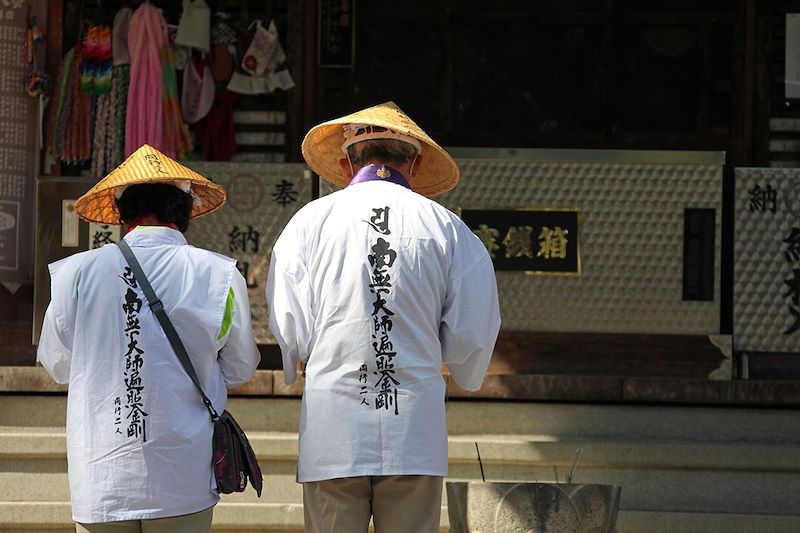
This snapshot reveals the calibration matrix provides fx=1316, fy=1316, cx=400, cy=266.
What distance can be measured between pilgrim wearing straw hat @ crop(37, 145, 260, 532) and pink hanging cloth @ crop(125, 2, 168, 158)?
3.62 meters

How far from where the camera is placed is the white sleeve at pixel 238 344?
15.0ft

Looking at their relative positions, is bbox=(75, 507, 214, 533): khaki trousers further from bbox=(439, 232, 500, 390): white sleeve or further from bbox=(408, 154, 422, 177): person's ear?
bbox=(408, 154, 422, 177): person's ear

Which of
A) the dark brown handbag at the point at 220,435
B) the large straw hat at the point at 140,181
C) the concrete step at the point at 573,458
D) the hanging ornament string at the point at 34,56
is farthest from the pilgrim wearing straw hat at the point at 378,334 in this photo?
the hanging ornament string at the point at 34,56

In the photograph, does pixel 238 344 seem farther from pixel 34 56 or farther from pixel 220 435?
pixel 34 56

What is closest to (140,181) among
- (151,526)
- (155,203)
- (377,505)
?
(155,203)

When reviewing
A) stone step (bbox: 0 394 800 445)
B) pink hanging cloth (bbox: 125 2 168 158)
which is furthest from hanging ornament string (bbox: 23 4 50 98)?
stone step (bbox: 0 394 800 445)

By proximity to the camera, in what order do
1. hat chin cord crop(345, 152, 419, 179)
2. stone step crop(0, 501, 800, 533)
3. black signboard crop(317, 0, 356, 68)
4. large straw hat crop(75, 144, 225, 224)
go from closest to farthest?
large straw hat crop(75, 144, 225, 224)
hat chin cord crop(345, 152, 419, 179)
stone step crop(0, 501, 800, 533)
black signboard crop(317, 0, 356, 68)

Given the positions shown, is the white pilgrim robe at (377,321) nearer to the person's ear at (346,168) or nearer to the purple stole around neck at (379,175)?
the purple stole around neck at (379,175)

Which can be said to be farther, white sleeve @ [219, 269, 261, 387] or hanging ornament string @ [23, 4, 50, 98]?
hanging ornament string @ [23, 4, 50, 98]

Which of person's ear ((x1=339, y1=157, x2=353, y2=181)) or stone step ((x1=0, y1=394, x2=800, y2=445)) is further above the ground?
person's ear ((x1=339, y1=157, x2=353, y2=181))

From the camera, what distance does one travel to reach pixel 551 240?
8.16 meters

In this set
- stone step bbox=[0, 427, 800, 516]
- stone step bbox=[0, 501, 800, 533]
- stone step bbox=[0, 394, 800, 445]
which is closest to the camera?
stone step bbox=[0, 501, 800, 533]

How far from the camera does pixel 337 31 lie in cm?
830

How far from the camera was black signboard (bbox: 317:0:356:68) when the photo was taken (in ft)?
27.2
